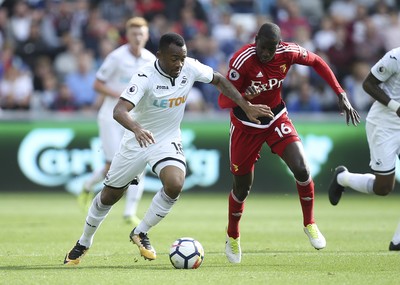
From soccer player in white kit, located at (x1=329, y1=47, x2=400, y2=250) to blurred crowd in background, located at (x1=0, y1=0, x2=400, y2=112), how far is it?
8.85 meters

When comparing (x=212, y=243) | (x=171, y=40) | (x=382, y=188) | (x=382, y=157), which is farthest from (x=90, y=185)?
(x=171, y=40)

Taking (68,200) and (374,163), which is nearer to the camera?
(374,163)

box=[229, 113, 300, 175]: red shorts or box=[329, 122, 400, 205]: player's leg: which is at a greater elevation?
box=[229, 113, 300, 175]: red shorts

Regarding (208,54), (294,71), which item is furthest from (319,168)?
(208,54)

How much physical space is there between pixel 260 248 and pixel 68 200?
788 cm

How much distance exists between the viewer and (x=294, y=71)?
66.4 ft

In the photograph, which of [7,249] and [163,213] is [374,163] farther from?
[7,249]

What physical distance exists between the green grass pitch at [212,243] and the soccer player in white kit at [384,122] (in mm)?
745

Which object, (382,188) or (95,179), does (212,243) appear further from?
(95,179)

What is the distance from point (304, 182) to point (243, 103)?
1.15 metres

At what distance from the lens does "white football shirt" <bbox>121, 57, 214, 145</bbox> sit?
362 inches

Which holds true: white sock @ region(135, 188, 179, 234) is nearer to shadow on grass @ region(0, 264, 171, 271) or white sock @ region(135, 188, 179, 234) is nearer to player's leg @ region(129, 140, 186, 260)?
player's leg @ region(129, 140, 186, 260)

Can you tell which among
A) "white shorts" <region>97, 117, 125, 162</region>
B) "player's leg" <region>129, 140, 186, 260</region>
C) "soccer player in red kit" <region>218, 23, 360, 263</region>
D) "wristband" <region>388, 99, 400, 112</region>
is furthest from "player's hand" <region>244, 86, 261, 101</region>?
"white shorts" <region>97, 117, 125, 162</region>

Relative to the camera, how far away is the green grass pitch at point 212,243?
330 inches
